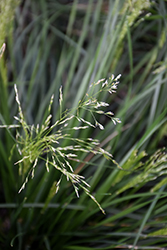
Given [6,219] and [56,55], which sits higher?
[56,55]

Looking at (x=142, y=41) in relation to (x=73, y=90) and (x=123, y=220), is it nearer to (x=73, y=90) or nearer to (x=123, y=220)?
(x=73, y=90)

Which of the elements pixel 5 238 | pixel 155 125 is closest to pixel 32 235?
pixel 5 238

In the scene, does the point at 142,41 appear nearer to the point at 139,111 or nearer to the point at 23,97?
the point at 139,111

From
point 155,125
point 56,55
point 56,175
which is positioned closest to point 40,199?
point 56,175

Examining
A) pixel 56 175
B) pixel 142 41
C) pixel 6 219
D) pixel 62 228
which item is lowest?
pixel 6 219

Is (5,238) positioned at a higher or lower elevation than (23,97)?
lower

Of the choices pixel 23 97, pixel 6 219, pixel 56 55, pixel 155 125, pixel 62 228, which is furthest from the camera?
pixel 56 55

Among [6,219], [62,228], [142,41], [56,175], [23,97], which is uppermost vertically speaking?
[142,41]

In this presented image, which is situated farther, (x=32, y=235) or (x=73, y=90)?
(x=73, y=90)

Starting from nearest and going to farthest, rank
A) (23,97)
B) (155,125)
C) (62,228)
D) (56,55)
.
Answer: (155,125) < (62,228) < (23,97) < (56,55)
